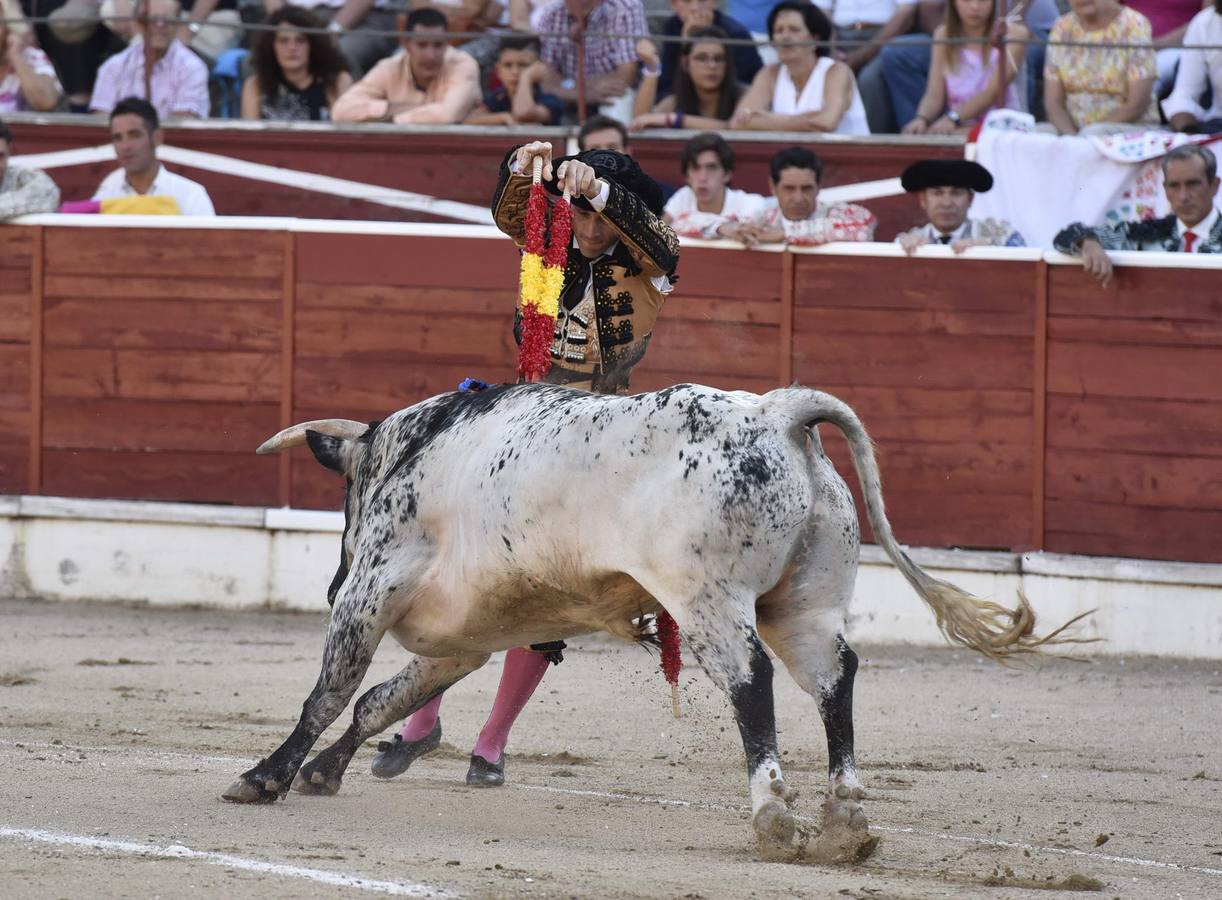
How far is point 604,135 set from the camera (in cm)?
706

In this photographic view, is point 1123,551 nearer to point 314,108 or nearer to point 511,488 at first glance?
point 511,488

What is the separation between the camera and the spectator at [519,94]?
26.3 ft

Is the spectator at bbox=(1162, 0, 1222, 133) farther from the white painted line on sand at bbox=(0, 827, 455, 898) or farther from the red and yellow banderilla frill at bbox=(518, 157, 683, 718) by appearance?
the white painted line on sand at bbox=(0, 827, 455, 898)

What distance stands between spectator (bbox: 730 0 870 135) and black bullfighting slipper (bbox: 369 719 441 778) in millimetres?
3916

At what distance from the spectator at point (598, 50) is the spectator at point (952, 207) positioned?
1.62 metres

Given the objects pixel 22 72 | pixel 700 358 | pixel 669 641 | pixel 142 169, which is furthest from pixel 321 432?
pixel 22 72

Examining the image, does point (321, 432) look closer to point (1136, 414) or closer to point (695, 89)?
point (1136, 414)

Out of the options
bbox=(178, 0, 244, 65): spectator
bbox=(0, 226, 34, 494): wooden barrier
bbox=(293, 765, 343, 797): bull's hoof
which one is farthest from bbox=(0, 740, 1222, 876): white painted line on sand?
bbox=(178, 0, 244, 65): spectator

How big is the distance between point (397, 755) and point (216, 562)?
3.23 metres

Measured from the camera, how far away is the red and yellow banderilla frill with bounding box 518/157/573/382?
423 cm

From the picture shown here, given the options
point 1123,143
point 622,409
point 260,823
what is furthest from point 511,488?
point 1123,143

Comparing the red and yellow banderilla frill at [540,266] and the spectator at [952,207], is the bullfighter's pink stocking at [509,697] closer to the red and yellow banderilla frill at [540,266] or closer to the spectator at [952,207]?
the red and yellow banderilla frill at [540,266]

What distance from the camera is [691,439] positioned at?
3.55 m

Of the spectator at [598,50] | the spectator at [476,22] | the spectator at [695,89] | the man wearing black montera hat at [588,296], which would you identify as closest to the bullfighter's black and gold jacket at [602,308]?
the man wearing black montera hat at [588,296]
